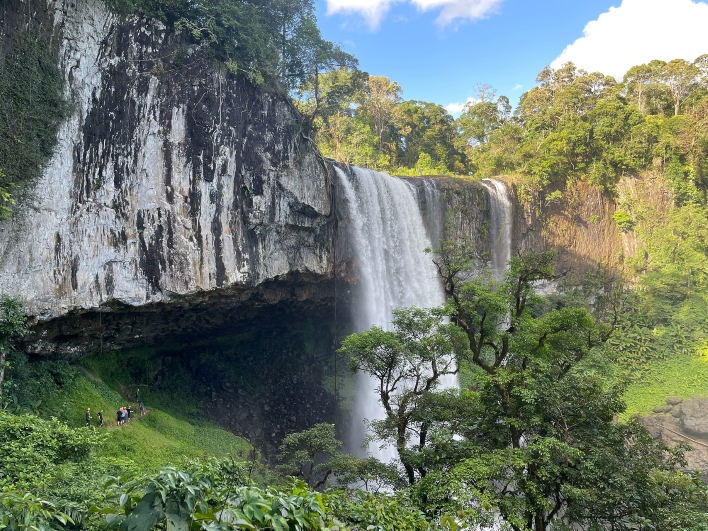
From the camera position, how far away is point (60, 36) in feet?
36.1

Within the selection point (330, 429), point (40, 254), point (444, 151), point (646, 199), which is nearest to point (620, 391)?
point (330, 429)

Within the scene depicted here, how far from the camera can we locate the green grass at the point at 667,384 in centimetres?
2028

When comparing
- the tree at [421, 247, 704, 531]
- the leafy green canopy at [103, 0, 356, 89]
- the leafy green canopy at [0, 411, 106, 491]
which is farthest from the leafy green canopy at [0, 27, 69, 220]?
the tree at [421, 247, 704, 531]

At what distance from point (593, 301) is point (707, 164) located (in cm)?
892

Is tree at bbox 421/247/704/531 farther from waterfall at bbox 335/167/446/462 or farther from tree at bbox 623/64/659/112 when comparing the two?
tree at bbox 623/64/659/112

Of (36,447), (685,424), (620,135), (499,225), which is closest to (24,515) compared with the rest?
(36,447)

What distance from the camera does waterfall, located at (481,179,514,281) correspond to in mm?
23531

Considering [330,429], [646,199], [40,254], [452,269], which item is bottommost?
[330,429]

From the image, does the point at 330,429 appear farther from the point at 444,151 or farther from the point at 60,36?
the point at 444,151

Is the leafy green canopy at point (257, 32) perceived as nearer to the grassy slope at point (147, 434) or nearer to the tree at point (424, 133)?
the grassy slope at point (147, 434)

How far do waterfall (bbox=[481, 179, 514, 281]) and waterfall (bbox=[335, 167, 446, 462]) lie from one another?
5.48 m

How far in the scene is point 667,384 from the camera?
2112cm

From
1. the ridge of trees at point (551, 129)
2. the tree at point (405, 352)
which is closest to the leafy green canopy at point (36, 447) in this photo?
the tree at point (405, 352)

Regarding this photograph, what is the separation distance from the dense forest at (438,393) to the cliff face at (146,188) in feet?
2.02
